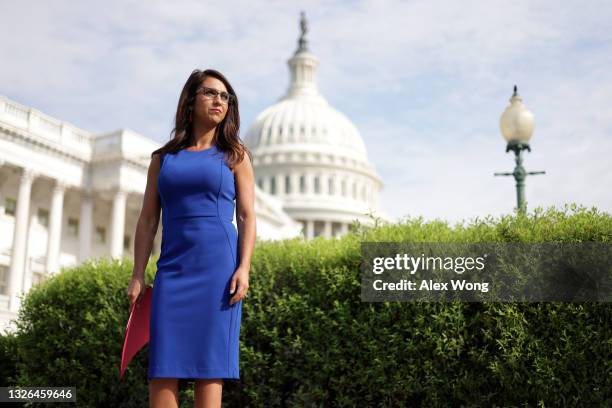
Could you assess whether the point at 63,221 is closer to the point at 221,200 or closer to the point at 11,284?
the point at 11,284

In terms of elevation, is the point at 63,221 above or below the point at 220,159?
above

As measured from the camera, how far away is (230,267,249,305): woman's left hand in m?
4.83

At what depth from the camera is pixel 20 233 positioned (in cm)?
4662

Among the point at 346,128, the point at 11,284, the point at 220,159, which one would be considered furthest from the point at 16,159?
the point at 346,128

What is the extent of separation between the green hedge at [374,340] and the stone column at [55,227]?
3591 centimetres

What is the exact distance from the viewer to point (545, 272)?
10.8 meters

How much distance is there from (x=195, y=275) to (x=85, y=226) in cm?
5007

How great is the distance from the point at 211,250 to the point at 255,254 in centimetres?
873

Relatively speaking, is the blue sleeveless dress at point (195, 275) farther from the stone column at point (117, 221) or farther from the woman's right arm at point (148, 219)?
the stone column at point (117, 221)

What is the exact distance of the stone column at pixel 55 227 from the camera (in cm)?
4906

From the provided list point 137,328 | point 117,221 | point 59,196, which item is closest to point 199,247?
point 137,328

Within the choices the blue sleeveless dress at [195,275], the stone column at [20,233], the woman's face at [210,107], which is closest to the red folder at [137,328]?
the blue sleeveless dress at [195,275]

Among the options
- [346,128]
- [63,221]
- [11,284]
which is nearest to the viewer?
[11,284]

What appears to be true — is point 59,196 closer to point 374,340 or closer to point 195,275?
point 374,340
